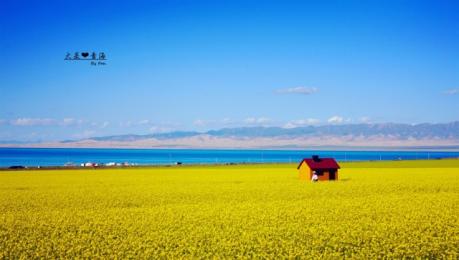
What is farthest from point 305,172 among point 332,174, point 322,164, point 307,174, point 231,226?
point 231,226

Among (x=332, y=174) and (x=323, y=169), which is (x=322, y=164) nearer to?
(x=323, y=169)

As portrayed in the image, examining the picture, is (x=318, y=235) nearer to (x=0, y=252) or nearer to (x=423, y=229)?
(x=423, y=229)

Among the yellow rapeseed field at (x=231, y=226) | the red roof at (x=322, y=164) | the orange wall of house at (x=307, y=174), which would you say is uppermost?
the red roof at (x=322, y=164)

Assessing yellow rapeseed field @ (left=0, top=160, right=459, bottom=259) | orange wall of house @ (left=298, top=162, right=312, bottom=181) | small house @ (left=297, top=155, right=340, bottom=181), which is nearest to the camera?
yellow rapeseed field @ (left=0, top=160, right=459, bottom=259)

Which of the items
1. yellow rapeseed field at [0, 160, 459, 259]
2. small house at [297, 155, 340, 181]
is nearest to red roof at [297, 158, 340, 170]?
small house at [297, 155, 340, 181]

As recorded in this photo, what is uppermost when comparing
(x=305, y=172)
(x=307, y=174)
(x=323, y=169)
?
(x=323, y=169)

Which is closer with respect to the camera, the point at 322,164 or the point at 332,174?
the point at 332,174

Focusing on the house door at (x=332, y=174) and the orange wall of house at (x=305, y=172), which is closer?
the house door at (x=332, y=174)

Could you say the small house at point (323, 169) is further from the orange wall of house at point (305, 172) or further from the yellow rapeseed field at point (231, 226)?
the yellow rapeseed field at point (231, 226)

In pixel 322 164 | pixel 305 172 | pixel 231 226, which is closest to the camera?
pixel 231 226

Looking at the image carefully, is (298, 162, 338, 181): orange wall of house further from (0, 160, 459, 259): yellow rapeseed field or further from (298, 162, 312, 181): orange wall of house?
(0, 160, 459, 259): yellow rapeseed field

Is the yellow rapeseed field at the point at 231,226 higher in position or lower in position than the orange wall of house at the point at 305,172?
lower

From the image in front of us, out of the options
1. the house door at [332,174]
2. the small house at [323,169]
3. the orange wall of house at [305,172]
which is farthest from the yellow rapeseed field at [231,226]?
the orange wall of house at [305,172]

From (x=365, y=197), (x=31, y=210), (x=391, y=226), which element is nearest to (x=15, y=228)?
(x=31, y=210)
